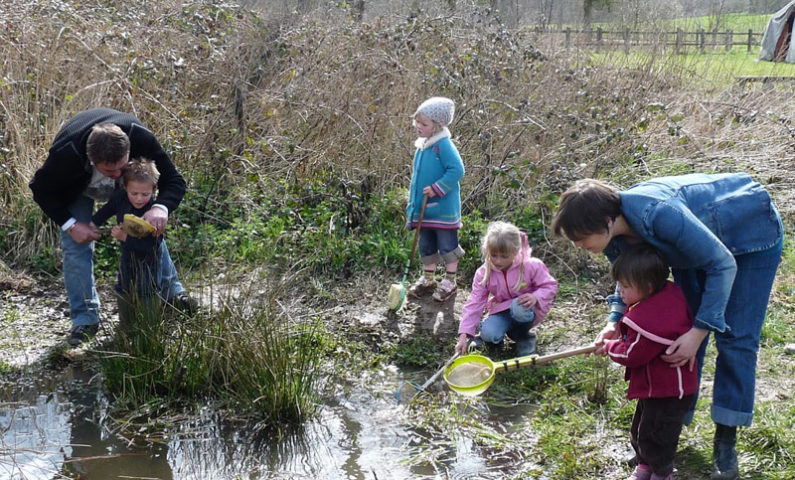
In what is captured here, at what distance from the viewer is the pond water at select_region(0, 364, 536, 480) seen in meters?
3.68

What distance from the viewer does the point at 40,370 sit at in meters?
4.86

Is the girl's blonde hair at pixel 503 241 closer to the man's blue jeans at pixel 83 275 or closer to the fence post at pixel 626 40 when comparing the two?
the man's blue jeans at pixel 83 275

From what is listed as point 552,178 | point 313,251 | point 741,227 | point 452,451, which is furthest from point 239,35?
point 741,227

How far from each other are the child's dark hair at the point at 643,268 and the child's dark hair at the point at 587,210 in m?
0.21

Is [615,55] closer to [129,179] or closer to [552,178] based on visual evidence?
[552,178]

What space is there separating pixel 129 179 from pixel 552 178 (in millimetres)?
3839

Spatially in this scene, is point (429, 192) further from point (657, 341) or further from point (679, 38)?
point (679, 38)

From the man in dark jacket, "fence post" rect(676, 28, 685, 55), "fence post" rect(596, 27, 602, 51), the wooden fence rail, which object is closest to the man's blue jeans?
the man in dark jacket

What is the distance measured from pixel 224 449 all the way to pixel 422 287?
95.7 inches

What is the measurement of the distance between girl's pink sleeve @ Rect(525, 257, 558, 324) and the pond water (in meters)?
0.81

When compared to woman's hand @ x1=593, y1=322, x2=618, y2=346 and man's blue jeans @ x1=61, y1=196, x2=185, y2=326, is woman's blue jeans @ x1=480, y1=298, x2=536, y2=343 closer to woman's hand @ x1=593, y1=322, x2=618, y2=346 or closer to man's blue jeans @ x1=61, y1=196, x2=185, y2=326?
woman's hand @ x1=593, y1=322, x2=618, y2=346

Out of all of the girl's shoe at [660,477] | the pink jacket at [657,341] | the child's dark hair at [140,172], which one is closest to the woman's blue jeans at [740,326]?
the pink jacket at [657,341]

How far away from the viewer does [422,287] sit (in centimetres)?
596

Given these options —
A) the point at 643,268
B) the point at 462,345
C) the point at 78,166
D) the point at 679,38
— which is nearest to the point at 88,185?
the point at 78,166
